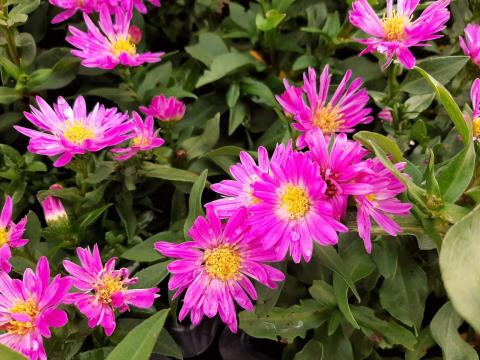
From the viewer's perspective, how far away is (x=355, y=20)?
2.55 ft

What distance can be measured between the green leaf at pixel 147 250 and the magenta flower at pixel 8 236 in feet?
0.46

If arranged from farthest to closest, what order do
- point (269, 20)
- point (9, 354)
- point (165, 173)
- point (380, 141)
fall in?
1. point (269, 20)
2. point (165, 173)
3. point (380, 141)
4. point (9, 354)

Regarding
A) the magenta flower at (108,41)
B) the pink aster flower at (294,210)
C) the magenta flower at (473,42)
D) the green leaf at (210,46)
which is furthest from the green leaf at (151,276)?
the magenta flower at (473,42)

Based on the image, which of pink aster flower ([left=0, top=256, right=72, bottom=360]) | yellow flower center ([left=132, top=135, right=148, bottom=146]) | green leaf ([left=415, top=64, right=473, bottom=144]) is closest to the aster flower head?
green leaf ([left=415, top=64, right=473, bottom=144])

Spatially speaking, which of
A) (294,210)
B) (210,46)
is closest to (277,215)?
(294,210)

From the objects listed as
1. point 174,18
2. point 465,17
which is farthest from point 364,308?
point 174,18

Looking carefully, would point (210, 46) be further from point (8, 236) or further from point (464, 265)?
point (464, 265)

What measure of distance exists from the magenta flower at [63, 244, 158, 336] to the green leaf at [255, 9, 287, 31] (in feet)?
1.69

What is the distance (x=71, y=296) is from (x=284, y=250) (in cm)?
25

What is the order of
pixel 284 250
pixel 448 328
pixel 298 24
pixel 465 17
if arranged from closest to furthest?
pixel 284 250, pixel 448 328, pixel 465 17, pixel 298 24

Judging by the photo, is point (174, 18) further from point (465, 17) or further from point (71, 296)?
point (71, 296)

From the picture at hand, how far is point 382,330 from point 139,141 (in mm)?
440

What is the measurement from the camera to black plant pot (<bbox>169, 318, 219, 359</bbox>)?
3.01 ft

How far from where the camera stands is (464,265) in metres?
0.55
